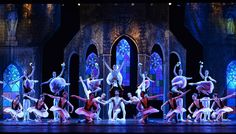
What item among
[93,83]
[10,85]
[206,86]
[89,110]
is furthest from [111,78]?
[10,85]

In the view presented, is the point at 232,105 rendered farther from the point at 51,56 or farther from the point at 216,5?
the point at 51,56

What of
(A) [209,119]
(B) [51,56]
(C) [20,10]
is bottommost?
(A) [209,119]

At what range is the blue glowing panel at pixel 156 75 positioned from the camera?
52.6 feet

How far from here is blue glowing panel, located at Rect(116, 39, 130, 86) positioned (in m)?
16.1

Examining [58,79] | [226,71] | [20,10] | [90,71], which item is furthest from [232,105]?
[20,10]

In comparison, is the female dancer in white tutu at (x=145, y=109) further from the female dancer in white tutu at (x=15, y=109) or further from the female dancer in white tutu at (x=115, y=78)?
the female dancer in white tutu at (x=15, y=109)

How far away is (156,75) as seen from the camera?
16.0m

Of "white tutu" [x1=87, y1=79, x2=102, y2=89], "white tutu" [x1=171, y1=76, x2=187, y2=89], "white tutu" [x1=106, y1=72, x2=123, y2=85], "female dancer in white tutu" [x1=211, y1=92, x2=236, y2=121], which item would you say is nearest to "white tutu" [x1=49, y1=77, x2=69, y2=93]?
"white tutu" [x1=87, y1=79, x2=102, y2=89]

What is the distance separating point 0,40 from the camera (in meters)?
16.3

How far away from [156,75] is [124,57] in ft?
3.87

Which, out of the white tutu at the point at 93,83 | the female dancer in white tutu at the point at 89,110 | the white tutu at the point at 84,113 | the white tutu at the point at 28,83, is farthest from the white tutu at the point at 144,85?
the white tutu at the point at 28,83

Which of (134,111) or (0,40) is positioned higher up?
(0,40)

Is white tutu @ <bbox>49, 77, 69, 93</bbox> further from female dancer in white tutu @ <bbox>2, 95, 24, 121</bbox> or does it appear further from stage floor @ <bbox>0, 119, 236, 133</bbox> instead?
stage floor @ <bbox>0, 119, 236, 133</bbox>

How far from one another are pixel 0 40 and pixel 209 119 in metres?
7.16
